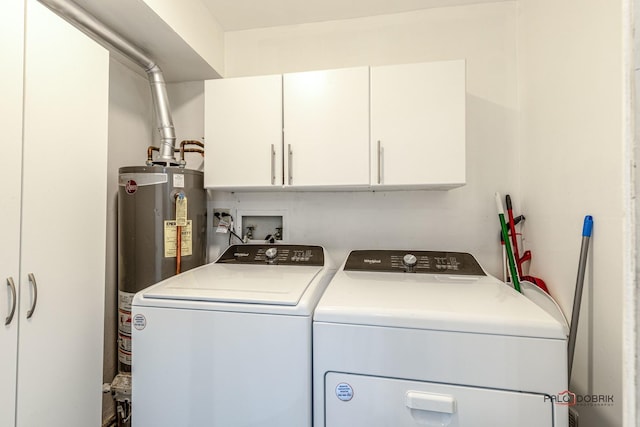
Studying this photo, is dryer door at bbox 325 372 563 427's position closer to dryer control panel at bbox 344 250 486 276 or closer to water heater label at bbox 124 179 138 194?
dryer control panel at bbox 344 250 486 276

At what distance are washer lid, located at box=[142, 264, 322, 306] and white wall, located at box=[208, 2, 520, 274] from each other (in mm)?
518

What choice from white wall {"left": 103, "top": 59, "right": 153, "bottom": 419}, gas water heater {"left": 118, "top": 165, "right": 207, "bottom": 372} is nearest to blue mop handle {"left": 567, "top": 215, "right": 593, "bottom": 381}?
gas water heater {"left": 118, "top": 165, "right": 207, "bottom": 372}

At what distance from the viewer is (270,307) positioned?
1038mm

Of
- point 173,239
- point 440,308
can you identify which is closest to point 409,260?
point 440,308

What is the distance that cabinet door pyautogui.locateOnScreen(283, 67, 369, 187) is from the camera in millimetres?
1533

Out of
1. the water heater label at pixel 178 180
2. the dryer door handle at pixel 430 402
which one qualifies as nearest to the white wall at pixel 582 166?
the dryer door handle at pixel 430 402

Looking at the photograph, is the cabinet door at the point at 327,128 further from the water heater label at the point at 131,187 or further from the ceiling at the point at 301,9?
the water heater label at the point at 131,187

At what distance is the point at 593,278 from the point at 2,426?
2.12m

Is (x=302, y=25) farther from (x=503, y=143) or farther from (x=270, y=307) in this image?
(x=270, y=307)

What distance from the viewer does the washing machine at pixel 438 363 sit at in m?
0.86

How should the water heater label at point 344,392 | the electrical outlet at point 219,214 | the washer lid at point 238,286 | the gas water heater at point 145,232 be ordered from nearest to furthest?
the water heater label at point 344,392 → the washer lid at point 238,286 → the gas water heater at point 145,232 → the electrical outlet at point 219,214

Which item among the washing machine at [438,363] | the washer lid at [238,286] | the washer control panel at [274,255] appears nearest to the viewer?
the washing machine at [438,363]

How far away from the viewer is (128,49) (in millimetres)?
1545

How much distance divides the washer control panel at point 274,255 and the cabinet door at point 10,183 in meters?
0.89
